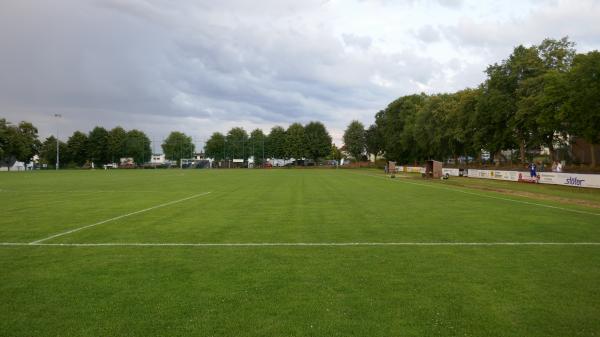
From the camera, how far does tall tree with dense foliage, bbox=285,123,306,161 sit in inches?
4808

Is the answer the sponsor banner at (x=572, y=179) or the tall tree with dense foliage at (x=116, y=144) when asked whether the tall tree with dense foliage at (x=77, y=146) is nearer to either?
the tall tree with dense foliage at (x=116, y=144)

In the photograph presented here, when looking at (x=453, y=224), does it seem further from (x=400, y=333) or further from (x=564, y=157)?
(x=564, y=157)

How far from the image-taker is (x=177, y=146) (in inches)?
5773

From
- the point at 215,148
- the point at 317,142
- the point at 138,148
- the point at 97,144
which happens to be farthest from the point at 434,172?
the point at 97,144

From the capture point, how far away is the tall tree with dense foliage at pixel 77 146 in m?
115

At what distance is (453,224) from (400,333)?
8754 mm

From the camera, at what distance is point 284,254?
8.48m

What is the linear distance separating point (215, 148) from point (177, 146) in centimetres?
2566

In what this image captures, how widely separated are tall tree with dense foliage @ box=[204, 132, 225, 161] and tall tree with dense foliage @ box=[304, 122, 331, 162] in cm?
2591

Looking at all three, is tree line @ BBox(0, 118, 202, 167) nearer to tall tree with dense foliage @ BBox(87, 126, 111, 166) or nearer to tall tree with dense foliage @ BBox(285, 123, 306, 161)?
tall tree with dense foliage @ BBox(87, 126, 111, 166)

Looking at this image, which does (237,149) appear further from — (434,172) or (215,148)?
(434,172)

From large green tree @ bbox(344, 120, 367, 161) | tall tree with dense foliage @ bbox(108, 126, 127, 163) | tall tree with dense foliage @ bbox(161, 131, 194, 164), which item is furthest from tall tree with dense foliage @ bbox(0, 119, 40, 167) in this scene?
large green tree @ bbox(344, 120, 367, 161)

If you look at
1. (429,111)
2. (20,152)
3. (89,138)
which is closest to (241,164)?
(89,138)

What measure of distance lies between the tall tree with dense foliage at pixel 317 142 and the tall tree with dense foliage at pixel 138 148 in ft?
157
